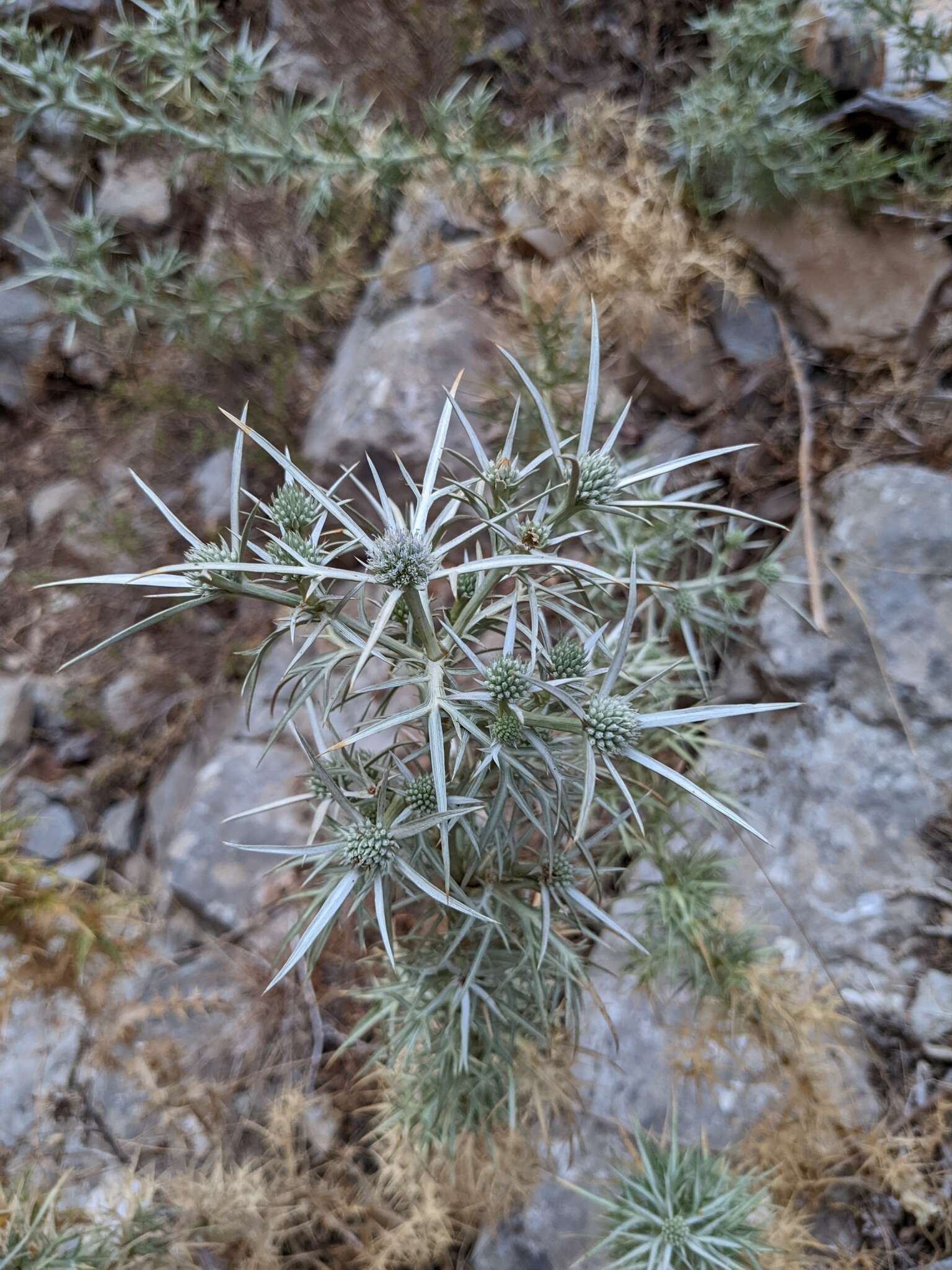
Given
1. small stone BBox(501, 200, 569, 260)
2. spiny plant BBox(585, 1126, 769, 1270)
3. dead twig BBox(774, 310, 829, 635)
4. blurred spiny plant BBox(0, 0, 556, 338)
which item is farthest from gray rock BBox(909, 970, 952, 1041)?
blurred spiny plant BBox(0, 0, 556, 338)

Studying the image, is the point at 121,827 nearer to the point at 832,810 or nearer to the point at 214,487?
the point at 214,487

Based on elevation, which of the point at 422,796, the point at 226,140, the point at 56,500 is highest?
the point at 226,140

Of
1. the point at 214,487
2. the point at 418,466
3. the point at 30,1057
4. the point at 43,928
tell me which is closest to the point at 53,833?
the point at 30,1057

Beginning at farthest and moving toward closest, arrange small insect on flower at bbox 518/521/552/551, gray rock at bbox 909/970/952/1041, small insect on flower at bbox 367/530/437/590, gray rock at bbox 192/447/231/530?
gray rock at bbox 192/447/231/530 < gray rock at bbox 909/970/952/1041 < small insect on flower at bbox 518/521/552/551 < small insect on flower at bbox 367/530/437/590

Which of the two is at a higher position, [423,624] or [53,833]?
[423,624]

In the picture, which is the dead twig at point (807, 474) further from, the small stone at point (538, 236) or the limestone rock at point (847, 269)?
the small stone at point (538, 236)

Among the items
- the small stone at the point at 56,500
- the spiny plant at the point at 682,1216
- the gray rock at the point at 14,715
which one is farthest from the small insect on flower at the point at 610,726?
the small stone at the point at 56,500

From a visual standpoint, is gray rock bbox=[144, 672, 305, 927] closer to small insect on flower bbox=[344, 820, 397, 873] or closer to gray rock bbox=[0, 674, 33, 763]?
gray rock bbox=[0, 674, 33, 763]

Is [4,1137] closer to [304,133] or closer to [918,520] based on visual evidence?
[918,520]
